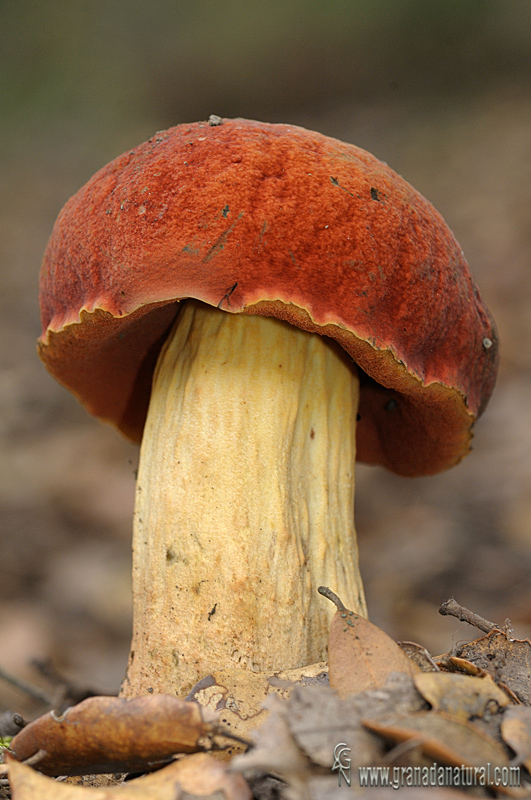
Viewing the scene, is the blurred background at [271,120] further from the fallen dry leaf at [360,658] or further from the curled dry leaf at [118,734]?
the curled dry leaf at [118,734]

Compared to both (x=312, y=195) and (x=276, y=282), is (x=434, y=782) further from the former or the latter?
(x=312, y=195)

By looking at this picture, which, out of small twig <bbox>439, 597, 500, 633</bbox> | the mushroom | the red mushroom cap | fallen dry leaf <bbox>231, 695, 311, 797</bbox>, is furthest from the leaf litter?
the red mushroom cap

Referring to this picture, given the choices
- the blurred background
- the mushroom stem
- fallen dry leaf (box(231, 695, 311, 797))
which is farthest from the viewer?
the blurred background

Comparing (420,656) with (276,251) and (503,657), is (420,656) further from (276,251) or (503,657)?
(276,251)

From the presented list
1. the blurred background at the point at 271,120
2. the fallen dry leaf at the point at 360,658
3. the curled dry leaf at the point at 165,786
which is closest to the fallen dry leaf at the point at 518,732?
the fallen dry leaf at the point at 360,658

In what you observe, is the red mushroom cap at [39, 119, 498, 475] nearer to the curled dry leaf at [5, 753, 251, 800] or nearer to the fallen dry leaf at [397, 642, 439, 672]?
the fallen dry leaf at [397, 642, 439, 672]

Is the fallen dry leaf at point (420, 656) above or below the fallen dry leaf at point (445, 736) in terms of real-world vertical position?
above

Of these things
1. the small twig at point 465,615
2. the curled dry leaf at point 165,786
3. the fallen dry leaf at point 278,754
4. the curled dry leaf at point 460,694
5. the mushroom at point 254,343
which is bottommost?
the curled dry leaf at point 165,786

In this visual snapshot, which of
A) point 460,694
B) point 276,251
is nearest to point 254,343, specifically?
point 276,251
